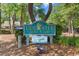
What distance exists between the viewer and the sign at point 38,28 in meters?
3.49

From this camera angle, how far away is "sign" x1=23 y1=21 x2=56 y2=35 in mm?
3490

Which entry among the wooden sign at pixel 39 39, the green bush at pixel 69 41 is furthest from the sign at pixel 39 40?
the green bush at pixel 69 41

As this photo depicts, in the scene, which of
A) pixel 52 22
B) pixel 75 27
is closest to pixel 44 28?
pixel 52 22

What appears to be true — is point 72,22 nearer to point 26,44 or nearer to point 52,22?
point 52,22

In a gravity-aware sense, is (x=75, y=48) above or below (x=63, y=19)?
below

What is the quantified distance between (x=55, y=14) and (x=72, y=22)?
0.19 meters

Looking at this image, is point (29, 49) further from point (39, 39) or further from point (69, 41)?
point (69, 41)

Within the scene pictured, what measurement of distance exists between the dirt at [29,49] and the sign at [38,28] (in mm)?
145

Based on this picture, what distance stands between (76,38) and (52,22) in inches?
11.8

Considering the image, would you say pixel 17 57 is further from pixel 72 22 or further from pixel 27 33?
pixel 72 22

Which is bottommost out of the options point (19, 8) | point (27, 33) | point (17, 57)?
point (17, 57)

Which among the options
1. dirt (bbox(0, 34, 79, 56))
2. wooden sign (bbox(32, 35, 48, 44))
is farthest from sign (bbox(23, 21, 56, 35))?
dirt (bbox(0, 34, 79, 56))

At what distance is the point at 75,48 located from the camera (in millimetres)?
3508

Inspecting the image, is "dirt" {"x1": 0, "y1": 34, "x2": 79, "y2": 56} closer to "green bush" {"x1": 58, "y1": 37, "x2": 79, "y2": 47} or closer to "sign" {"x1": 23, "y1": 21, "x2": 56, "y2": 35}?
"green bush" {"x1": 58, "y1": 37, "x2": 79, "y2": 47}
